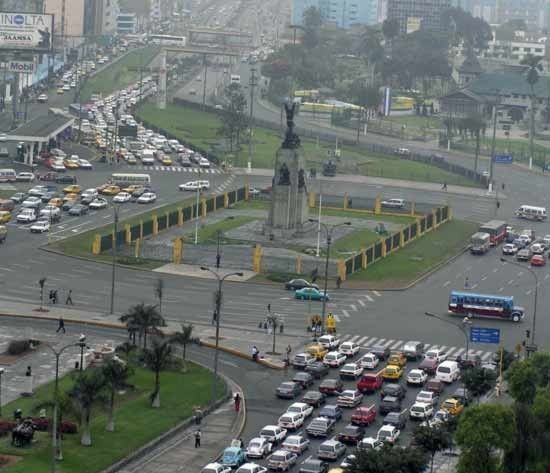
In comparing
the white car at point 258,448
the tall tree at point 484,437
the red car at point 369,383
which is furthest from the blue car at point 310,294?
the tall tree at point 484,437

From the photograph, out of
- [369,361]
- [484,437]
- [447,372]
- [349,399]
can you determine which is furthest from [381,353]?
[484,437]

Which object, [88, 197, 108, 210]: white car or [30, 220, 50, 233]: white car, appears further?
[88, 197, 108, 210]: white car

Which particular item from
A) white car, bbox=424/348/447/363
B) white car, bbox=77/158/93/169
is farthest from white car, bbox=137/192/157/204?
white car, bbox=424/348/447/363

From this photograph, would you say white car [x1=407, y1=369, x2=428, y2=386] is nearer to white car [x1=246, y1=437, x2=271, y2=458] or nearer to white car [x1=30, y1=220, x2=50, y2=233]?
white car [x1=246, y1=437, x2=271, y2=458]

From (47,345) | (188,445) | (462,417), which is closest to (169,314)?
(47,345)

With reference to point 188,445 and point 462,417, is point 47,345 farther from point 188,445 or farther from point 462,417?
point 462,417

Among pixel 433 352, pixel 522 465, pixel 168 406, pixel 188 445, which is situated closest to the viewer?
pixel 522 465
